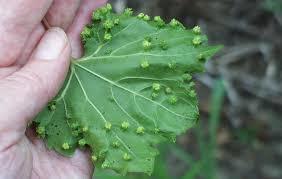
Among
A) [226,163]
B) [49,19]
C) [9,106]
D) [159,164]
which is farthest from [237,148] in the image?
[9,106]

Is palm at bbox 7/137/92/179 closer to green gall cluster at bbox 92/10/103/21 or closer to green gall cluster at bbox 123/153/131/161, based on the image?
green gall cluster at bbox 123/153/131/161

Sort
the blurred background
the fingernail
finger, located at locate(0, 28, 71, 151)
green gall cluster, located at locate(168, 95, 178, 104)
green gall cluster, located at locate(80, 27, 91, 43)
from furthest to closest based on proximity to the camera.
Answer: the blurred background
green gall cluster, located at locate(80, 27, 91, 43)
green gall cluster, located at locate(168, 95, 178, 104)
the fingernail
finger, located at locate(0, 28, 71, 151)

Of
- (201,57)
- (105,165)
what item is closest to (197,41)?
(201,57)

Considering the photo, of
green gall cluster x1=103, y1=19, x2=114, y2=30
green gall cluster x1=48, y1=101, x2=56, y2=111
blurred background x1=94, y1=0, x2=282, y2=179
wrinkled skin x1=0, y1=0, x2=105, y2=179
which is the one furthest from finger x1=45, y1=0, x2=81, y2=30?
blurred background x1=94, y1=0, x2=282, y2=179

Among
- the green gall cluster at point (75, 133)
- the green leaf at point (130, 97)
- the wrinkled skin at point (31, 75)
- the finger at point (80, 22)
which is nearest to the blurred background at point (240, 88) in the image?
the finger at point (80, 22)

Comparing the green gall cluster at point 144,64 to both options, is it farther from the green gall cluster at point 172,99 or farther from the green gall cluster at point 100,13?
the green gall cluster at point 100,13

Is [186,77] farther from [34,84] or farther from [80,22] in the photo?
[34,84]
